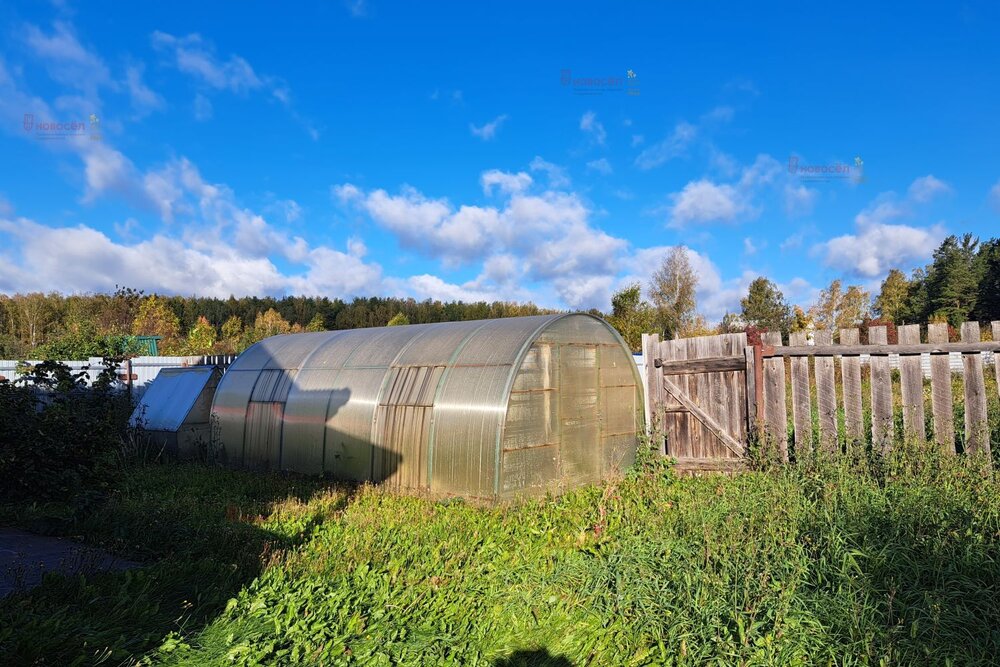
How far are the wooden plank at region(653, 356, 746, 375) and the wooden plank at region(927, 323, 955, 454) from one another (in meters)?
2.32

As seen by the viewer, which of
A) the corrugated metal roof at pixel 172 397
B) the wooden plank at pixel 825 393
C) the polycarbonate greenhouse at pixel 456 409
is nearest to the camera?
the wooden plank at pixel 825 393

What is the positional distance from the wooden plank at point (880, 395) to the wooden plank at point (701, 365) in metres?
1.72

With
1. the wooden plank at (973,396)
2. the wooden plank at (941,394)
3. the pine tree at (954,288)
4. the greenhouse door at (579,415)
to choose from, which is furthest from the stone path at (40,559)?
the pine tree at (954,288)

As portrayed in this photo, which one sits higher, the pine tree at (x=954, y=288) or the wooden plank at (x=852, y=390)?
the pine tree at (x=954, y=288)

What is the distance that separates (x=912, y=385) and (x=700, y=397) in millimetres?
2826

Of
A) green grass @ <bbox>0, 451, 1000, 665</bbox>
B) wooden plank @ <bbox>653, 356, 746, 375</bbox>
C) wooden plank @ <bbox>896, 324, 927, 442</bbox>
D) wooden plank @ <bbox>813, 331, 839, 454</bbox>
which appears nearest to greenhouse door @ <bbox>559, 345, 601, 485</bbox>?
wooden plank @ <bbox>653, 356, 746, 375</bbox>

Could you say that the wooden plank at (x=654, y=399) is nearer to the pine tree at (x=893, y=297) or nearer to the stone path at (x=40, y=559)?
the stone path at (x=40, y=559)

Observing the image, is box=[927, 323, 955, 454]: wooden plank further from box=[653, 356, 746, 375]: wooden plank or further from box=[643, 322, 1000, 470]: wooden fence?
box=[653, 356, 746, 375]: wooden plank

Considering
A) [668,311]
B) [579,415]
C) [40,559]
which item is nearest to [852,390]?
[579,415]

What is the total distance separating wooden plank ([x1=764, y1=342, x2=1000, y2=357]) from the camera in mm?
6746

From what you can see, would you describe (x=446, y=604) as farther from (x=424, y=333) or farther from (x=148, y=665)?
(x=424, y=333)

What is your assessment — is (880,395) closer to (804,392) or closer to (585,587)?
(804,392)

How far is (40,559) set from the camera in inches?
214

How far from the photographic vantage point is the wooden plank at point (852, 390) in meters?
7.49
